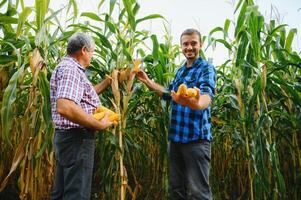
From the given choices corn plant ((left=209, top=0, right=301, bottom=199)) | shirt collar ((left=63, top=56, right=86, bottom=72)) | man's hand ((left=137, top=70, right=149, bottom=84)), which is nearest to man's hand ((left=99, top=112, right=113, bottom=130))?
shirt collar ((left=63, top=56, right=86, bottom=72))

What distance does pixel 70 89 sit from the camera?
73.0 inches

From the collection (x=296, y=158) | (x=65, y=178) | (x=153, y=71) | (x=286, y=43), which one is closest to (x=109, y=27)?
(x=153, y=71)

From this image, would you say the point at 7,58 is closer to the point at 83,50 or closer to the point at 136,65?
the point at 83,50

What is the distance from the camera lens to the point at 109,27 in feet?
7.75

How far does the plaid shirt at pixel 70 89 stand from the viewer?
1.86 metres

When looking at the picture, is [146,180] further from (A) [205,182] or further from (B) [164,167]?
(A) [205,182]

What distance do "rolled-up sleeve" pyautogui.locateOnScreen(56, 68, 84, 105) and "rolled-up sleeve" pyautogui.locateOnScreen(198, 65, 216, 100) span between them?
2.82 ft

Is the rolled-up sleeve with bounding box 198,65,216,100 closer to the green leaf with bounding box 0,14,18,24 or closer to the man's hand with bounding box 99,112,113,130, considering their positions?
the man's hand with bounding box 99,112,113,130

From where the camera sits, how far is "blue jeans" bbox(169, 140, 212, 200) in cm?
228

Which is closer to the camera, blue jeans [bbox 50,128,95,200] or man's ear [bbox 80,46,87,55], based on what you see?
blue jeans [bbox 50,128,95,200]

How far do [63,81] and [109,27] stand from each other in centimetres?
69

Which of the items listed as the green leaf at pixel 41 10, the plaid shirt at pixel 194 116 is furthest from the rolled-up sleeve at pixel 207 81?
the green leaf at pixel 41 10

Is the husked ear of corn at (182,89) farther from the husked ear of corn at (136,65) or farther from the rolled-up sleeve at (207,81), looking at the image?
the husked ear of corn at (136,65)

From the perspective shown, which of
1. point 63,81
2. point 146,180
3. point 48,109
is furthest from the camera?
point 146,180
